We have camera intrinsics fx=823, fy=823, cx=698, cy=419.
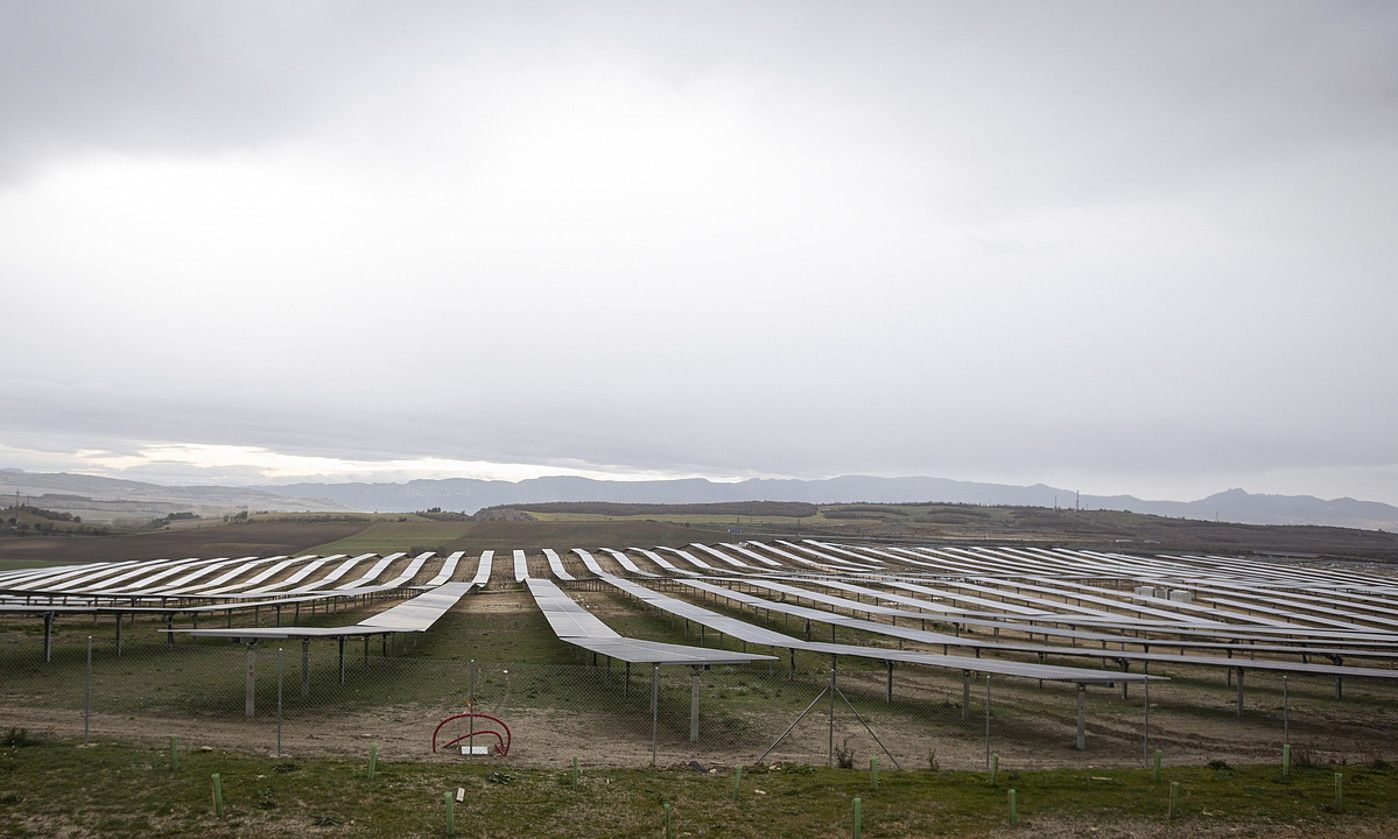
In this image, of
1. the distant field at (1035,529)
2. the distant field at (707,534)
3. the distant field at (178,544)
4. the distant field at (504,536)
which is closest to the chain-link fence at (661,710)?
the distant field at (178,544)

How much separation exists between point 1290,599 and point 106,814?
164 ft

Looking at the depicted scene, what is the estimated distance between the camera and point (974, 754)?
15.8 m

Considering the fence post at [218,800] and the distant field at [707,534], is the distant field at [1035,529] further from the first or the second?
the fence post at [218,800]

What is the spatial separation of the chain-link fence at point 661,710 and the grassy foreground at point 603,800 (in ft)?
3.99

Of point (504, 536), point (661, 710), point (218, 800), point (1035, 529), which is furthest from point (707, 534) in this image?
point (218, 800)

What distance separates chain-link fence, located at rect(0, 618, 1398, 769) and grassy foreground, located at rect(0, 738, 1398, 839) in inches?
47.8

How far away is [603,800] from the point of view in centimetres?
1188

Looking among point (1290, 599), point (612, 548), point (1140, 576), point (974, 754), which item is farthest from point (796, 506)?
point (974, 754)

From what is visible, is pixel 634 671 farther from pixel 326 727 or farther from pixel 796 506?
pixel 796 506

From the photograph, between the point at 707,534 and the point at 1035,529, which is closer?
the point at 707,534

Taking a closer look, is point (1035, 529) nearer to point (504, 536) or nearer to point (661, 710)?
point (504, 536)

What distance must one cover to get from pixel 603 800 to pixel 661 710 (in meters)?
7.17

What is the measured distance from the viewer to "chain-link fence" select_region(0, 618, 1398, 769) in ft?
50.1

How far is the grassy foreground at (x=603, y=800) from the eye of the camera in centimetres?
1066
